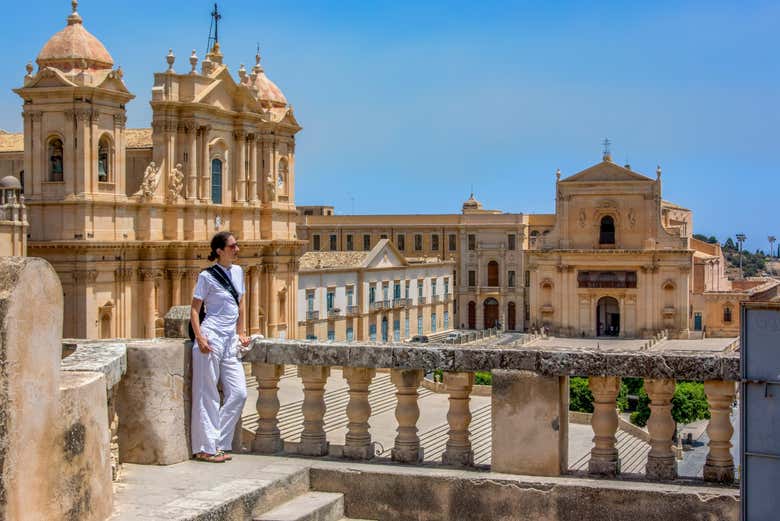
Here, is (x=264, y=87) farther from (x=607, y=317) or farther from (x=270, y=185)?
(x=607, y=317)

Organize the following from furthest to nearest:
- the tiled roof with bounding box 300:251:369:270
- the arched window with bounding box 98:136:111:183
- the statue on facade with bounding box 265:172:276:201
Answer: the tiled roof with bounding box 300:251:369:270, the statue on facade with bounding box 265:172:276:201, the arched window with bounding box 98:136:111:183

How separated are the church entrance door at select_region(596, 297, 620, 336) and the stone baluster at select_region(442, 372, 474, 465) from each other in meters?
63.6

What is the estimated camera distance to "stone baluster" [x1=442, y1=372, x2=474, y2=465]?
20.1 feet

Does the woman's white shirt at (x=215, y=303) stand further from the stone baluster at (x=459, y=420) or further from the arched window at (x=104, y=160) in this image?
the arched window at (x=104, y=160)

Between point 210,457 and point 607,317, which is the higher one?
point 210,457

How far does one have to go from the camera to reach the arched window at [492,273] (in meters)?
76.4

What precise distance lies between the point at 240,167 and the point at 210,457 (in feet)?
113

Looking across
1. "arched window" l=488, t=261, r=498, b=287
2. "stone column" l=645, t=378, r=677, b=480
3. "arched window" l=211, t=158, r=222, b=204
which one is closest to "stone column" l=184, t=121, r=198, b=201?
"arched window" l=211, t=158, r=222, b=204

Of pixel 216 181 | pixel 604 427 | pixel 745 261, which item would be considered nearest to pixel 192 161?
pixel 216 181

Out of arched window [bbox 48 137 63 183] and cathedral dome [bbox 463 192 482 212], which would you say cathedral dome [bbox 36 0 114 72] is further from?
cathedral dome [bbox 463 192 482 212]

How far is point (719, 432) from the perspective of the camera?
576cm

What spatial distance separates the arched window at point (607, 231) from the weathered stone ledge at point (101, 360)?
63826mm

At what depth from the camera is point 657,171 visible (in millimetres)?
67000

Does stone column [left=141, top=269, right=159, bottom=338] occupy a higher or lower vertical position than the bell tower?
lower
